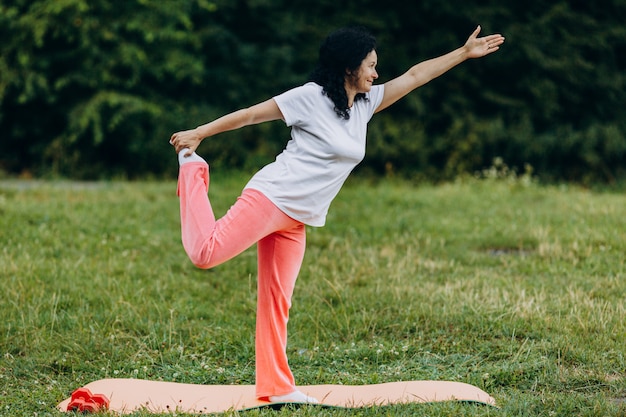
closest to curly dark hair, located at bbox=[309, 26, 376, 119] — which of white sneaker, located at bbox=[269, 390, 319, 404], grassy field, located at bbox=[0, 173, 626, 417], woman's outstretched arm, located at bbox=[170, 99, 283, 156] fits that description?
woman's outstretched arm, located at bbox=[170, 99, 283, 156]

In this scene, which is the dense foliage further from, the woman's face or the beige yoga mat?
the woman's face

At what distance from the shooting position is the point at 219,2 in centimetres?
1808

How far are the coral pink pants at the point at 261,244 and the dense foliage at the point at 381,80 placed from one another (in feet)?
40.4

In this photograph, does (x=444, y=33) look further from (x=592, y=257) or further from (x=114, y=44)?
(x=592, y=257)

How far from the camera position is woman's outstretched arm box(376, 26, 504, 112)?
5.07 meters

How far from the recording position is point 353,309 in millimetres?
6879

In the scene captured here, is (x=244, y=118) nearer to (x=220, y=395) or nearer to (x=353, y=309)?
(x=220, y=395)

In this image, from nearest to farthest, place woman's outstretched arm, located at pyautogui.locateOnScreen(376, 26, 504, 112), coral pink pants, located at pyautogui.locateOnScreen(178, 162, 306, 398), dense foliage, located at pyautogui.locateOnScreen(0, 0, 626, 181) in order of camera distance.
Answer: coral pink pants, located at pyautogui.locateOnScreen(178, 162, 306, 398)
woman's outstretched arm, located at pyautogui.locateOnScreen(376, 26, 504, 112)
dense foliage, located at pyautogui.locateOnScreen(0, 0, 626, 181)

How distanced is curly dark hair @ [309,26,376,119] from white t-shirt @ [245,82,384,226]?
0.15 ft

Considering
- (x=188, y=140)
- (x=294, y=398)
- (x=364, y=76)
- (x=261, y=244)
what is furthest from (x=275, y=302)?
(x=364, y=76)

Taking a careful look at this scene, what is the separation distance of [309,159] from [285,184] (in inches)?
7.6

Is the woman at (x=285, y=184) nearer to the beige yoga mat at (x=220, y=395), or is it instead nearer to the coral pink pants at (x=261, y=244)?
the coral pink pants at (x=261, y=244)

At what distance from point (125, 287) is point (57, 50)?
10.9m

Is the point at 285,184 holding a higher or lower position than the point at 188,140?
lower
